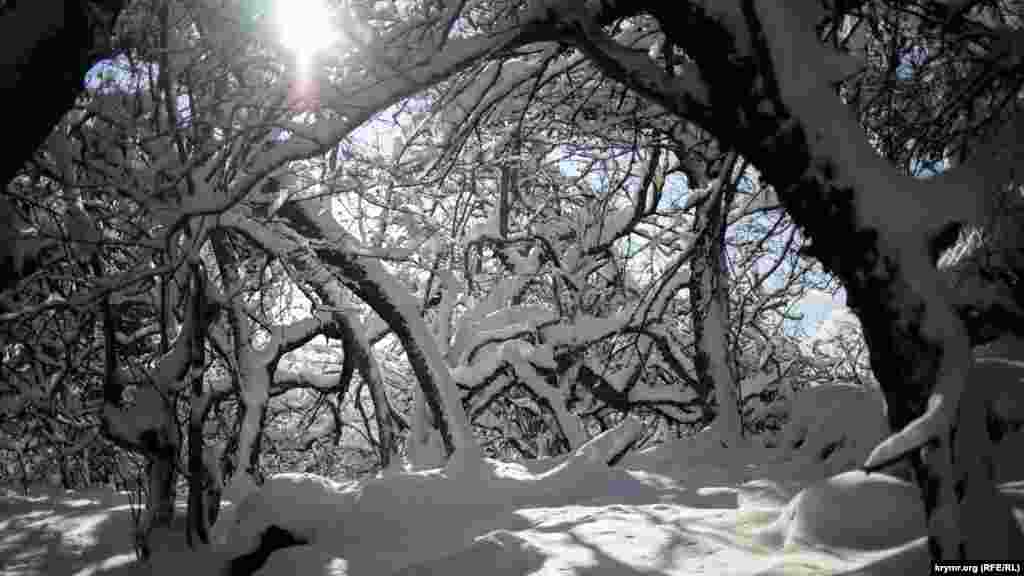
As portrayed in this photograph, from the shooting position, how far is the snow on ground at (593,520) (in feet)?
8.76

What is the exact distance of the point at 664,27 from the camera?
2.77m

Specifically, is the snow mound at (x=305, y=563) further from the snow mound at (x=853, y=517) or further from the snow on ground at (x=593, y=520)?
the snow mound at (x=853, y=517)

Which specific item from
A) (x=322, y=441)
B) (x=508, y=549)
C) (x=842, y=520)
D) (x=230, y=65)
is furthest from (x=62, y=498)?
(x=842, y=520)

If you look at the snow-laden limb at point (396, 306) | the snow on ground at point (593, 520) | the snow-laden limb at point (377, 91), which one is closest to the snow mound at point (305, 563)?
the snow on ground at point (593, 520)

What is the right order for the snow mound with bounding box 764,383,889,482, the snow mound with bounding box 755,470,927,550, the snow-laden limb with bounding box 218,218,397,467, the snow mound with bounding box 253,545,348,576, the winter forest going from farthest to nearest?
1. the snow-laden limb with bounding box 218,218,397,467
2. the snow mound with bounding box 764,383,889,482
3. the snow mound with bounding box 253,545,348,576
4. the snow mound with bounding box 755,470,927,550
5. the winter forest

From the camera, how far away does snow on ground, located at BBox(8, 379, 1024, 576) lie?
267 centimetres

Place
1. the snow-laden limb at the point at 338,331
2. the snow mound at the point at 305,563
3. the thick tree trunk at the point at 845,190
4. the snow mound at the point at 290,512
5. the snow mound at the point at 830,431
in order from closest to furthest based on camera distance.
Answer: the thick tree trunk at the point at 845,190 → the snow mound at the point at 305,563 → the snow mound at the point at 290,512 → the snow mound at the point at 830,431 → the snow-laden limb at the point at 338,331

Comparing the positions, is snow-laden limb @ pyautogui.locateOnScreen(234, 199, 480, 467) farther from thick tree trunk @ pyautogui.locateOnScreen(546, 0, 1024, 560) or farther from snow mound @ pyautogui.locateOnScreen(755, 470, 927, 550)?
thick tree trunk @ pyautogui.locateOnScreen(546, 0, 1024, 560)

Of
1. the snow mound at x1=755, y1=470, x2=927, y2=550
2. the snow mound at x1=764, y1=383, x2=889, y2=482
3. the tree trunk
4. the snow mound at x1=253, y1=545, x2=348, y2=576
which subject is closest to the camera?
the snow mound at x1=755, y1=470, x2=927, y2=550

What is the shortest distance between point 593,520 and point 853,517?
4.14 feet

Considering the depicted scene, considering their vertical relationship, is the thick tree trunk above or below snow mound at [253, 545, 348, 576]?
above

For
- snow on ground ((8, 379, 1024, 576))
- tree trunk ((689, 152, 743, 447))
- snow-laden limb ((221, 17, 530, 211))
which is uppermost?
snow-laden limb ((221, 17, 530, 211))

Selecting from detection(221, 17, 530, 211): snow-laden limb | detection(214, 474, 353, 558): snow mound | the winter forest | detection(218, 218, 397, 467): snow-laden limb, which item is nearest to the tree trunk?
the winter forest

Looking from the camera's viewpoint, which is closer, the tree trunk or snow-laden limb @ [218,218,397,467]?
snow-laden limb @ [218,218,397,467]
